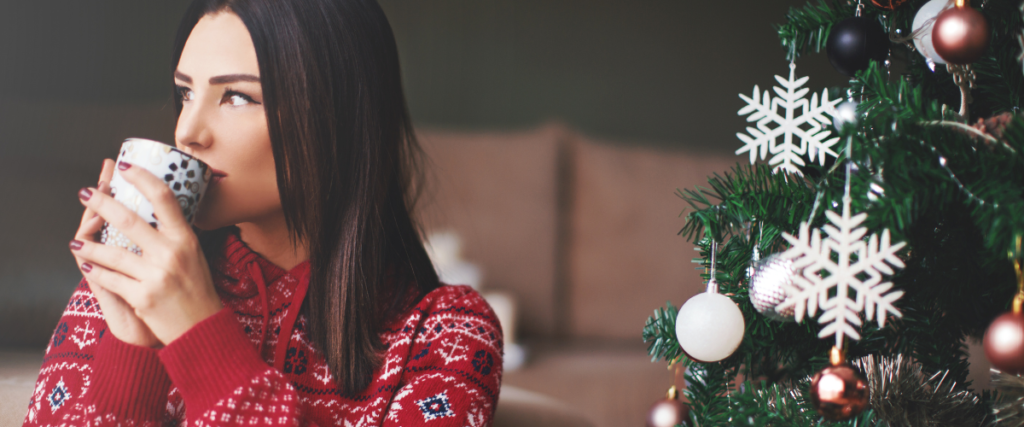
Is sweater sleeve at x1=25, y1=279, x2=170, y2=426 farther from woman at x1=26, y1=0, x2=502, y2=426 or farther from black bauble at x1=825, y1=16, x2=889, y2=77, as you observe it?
black bauble at x1=825, y1=16, x2=889, y2=77

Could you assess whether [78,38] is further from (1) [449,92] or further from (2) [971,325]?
(1) [449,92]

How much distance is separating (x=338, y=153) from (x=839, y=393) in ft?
1.35

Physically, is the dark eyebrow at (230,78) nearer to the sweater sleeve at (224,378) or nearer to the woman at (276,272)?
the woman at (276,272)

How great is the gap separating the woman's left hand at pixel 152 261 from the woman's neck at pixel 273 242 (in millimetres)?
73

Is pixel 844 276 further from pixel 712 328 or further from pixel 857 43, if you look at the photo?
pixel 857 43

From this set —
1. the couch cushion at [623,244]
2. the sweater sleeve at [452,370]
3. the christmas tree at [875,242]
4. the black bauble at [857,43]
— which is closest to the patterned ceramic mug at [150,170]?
the sweater sleeve at [452,370]

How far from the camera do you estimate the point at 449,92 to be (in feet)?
4.75

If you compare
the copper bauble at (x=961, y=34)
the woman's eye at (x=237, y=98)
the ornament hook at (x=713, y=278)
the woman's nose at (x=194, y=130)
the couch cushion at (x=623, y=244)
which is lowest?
the couch cushion at (x=623, y=244)

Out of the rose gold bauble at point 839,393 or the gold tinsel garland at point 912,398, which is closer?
the rose gold bauble at point 839,393

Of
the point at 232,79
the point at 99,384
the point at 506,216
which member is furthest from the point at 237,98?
the point at 506,216

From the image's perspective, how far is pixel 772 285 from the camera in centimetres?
43

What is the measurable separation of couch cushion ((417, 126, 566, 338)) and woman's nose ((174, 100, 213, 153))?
938mm

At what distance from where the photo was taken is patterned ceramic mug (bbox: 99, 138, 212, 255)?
1.38 feet

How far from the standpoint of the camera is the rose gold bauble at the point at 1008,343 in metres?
0.31
